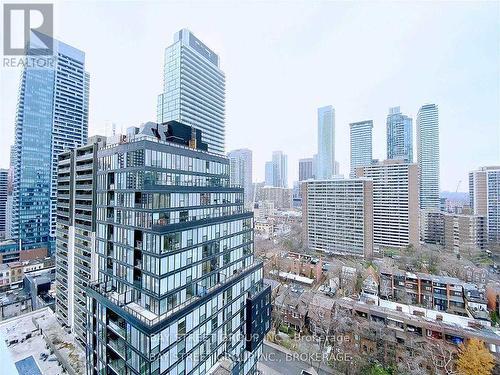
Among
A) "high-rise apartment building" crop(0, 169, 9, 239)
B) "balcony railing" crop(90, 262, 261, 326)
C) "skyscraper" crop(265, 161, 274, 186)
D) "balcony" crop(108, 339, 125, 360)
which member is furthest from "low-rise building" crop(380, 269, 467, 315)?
"skyscraper" crop(265, 161, 274, 186)

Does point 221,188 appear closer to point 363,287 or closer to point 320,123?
point 363,287

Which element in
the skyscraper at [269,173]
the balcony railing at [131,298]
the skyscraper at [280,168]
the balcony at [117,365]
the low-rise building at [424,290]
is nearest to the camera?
the balcony railing at [131,298]

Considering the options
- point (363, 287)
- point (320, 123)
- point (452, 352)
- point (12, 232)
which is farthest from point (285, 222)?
point (320, 123)

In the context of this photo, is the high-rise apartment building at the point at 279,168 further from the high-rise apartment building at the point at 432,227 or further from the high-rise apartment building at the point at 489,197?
the high-rise apartment building at the point at 489,197

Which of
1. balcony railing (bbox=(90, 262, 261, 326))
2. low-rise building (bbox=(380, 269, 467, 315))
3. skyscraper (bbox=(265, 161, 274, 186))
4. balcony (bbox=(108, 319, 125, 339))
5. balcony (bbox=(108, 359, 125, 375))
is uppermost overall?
skyscraper (bbox=(265, 161, 274, 186))

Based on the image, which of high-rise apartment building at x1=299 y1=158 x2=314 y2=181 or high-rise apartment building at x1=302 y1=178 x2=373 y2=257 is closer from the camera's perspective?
high-rise apartment building at x1=302 y1=178 x2=373 y2=257

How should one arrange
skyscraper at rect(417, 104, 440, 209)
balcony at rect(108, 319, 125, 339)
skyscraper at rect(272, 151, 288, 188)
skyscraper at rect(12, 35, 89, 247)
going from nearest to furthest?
balcony at rect(108, 319, 125, 339)
skyscraper at rect(12, 35, 89, 247)
skyscraper at rect(417, 104, 440, 209)
skyscraper at rect(272, 151, 288, 188)

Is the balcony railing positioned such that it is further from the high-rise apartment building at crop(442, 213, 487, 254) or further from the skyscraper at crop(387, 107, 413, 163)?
the skyscraper at crop(387, 107, 413, 163)

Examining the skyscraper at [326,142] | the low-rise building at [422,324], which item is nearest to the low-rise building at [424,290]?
the low-rise building at [422,324]
